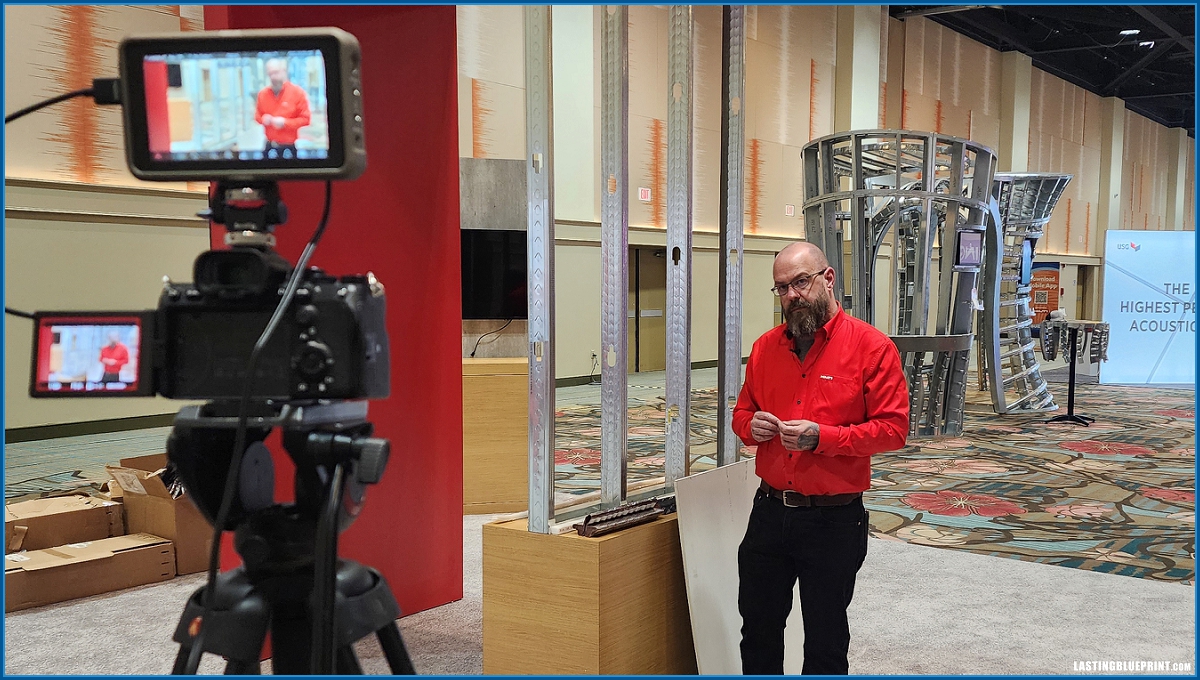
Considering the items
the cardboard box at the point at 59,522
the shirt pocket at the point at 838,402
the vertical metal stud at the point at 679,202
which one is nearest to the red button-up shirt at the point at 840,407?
the shirt pocket at the point at 838,402

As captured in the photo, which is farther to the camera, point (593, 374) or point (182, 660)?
point (593, 374)

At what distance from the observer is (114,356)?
1.31 meters

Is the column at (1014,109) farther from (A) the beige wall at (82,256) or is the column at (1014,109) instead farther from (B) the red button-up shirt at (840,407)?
(B) the red button-up shirt at (840,407)

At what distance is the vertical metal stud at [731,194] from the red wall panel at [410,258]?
4.03ft

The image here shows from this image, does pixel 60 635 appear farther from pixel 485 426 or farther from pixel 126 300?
pixel 126 300

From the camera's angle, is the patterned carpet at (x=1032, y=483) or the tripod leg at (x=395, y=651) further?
the patterned carpet at (x=1032, y=483)

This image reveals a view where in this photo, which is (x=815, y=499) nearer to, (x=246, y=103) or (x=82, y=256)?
(x=246, y=103)

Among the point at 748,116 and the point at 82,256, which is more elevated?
the point at 748,116

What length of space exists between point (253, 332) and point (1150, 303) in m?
14.1

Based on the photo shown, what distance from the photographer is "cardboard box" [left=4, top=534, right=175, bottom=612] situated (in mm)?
3883

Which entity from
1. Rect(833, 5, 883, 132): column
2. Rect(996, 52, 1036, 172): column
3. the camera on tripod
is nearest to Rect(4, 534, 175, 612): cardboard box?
the camera on tripod

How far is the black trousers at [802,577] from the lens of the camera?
8.52 feet

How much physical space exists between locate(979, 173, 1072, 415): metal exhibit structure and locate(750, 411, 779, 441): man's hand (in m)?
8.04

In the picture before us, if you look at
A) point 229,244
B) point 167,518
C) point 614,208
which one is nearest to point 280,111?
point 229,244
